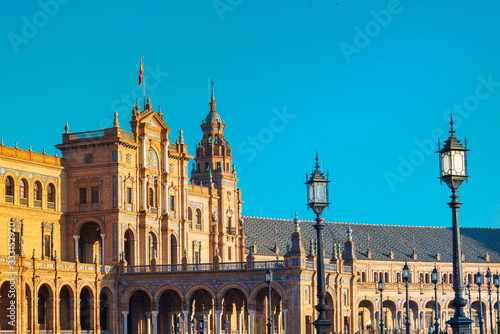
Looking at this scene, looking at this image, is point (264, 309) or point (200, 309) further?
point (264, 309)

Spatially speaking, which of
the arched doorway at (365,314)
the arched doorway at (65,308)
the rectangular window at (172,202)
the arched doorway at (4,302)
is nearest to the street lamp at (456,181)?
the arched doorway at (4,302)

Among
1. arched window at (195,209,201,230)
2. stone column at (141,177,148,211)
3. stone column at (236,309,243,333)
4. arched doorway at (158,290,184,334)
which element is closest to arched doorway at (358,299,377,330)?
arched window at (195,209,201,230)

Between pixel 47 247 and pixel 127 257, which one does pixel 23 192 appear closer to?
pixel 47 247

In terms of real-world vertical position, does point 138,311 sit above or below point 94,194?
below

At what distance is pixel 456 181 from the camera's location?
82.1ft

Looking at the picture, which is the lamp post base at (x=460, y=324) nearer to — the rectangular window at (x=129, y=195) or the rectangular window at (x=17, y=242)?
the rectangular window at (x=17, y=242)

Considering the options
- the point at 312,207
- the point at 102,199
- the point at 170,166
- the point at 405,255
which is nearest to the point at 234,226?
the point at 170,166

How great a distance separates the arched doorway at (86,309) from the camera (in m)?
77.4

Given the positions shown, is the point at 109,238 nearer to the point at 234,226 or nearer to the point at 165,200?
the point at 165,200

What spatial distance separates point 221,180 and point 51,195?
3132 centimetres

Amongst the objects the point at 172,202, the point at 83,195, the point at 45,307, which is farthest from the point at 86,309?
the point at 172,202

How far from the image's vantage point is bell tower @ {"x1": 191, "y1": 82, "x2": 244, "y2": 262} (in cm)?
10706

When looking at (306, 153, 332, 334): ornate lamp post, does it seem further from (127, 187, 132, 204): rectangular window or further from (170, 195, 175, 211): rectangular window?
(170, 195, 175, 211): rectangular window

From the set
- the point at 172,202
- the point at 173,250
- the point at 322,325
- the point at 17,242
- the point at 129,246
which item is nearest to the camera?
the point at 322,325
